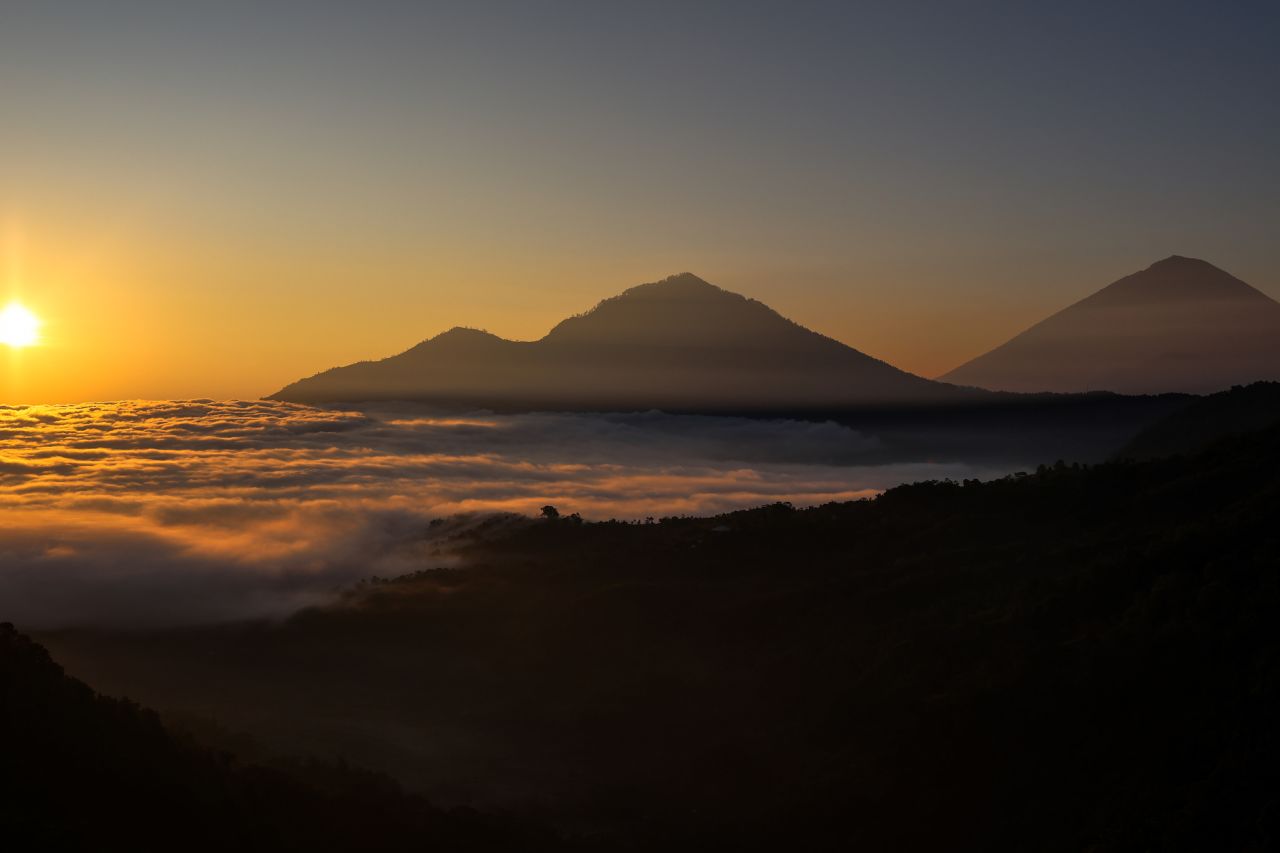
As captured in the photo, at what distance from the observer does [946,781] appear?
34.6m

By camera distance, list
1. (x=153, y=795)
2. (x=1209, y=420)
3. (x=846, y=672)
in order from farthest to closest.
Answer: (x=1209, y=420), (x=846, y=672), (x=153, y=795)

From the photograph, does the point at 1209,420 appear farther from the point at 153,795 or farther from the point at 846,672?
the point at 153,795

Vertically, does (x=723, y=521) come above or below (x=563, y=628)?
above

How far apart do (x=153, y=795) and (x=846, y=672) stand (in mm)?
27435

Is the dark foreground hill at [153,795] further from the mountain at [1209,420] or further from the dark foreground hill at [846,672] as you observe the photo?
the mountain at [1209,420]

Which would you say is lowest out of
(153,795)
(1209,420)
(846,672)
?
(846,672)

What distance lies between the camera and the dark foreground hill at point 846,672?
107 ft

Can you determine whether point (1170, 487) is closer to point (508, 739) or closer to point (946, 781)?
point (946, 781)

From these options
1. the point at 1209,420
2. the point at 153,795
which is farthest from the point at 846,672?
the point at 1209,420

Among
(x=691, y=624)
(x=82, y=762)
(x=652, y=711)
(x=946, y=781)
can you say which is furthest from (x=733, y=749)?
(x=82, y=762)

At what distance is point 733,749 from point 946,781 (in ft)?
32.2

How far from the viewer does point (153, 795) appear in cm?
2931

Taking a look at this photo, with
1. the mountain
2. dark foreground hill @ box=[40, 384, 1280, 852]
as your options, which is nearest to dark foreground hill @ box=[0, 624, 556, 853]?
dark foreground hill @ box=[40, 384, 1280, 852]

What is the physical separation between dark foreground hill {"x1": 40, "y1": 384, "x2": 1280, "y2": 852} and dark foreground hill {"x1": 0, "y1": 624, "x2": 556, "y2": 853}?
5.15m
